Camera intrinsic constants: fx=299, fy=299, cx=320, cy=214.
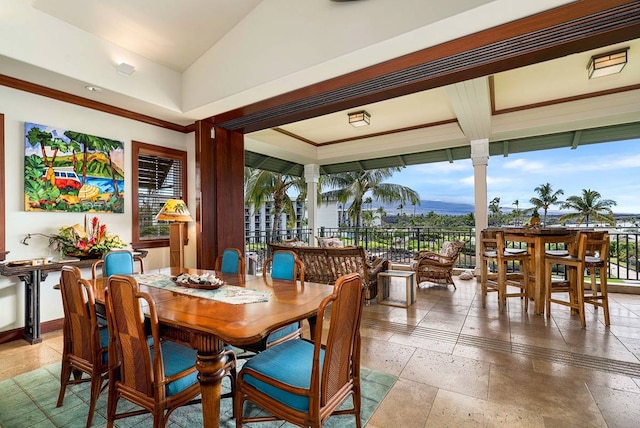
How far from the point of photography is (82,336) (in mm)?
1884

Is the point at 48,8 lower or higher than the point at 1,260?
higher

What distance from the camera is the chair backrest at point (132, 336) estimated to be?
1.42 metres

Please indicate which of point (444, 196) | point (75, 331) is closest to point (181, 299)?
point (75, 331)

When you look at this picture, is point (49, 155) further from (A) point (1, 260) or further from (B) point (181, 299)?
(B) point (181, 299)

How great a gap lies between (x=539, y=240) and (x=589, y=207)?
10493 millimetres

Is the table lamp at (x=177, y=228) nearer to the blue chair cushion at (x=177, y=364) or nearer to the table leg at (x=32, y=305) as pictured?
the table leg at (x=32, y=305)

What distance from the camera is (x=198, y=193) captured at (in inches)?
171

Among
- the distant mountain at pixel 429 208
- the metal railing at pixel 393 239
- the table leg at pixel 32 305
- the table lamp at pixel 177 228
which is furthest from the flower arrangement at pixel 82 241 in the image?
the distant mountain at pixel 429 208

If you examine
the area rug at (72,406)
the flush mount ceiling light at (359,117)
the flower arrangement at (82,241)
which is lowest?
the area rug at (72,406)

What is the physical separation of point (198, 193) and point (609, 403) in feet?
15.2

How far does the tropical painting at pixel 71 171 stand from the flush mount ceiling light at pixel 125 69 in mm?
915

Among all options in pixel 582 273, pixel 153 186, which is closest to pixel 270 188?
pixel 153 186

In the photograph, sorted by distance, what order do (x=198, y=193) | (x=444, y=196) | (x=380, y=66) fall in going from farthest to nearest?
(x=444, y=196) < (x=198, y=193) < (x=380, y=66)

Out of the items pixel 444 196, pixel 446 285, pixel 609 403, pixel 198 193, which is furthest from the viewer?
pixel 444 196
